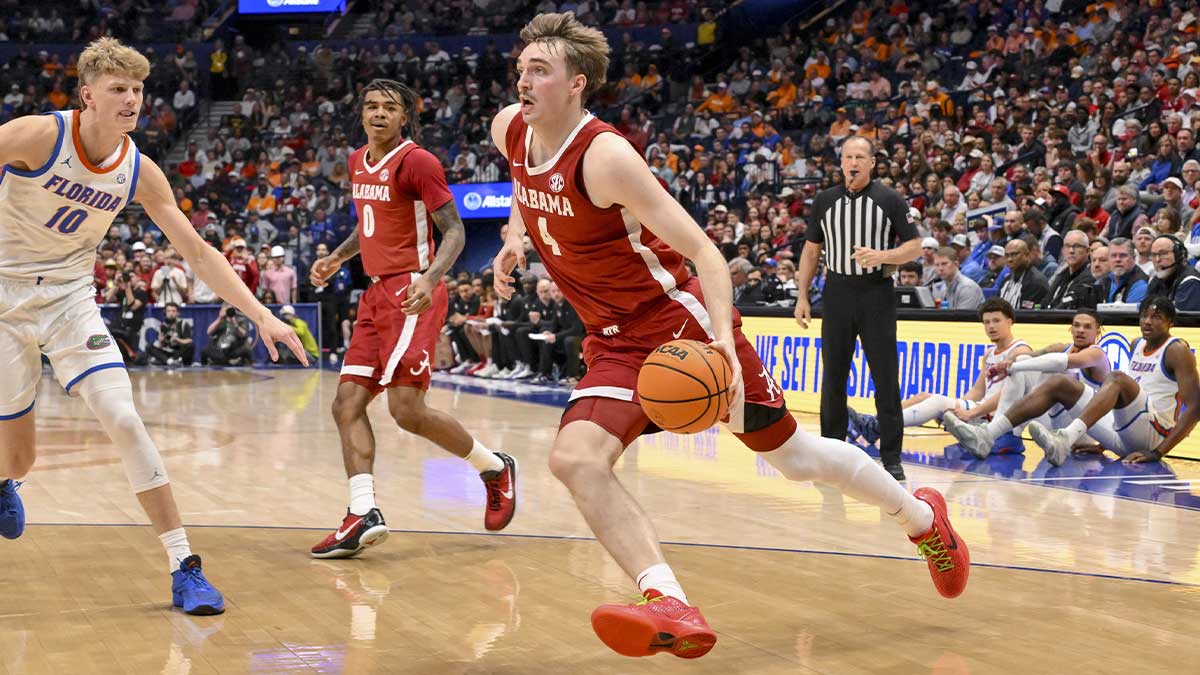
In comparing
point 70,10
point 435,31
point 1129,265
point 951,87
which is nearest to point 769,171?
point 951,87

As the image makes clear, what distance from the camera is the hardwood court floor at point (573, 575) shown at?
3887 millimetres

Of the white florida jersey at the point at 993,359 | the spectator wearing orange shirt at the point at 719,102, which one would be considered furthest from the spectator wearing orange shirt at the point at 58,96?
the white florida jersey at the point at 993,359

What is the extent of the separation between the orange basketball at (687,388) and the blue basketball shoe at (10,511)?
9.93 ft

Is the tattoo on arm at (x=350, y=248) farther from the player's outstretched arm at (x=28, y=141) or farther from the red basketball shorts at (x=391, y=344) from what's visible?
the player's outstretched arm at (x=28, y=141)

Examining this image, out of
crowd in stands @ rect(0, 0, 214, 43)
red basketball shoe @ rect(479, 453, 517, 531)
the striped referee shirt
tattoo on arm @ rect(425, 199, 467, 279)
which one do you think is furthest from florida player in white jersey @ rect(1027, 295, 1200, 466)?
crowd in stands @ rect(0, 0, 214, 43)

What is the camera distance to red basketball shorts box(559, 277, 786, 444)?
3.83m

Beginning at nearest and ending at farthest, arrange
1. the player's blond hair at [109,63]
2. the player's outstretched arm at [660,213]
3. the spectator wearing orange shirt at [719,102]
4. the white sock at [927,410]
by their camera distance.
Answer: the player's outstretched arm at [660,213], the player's blond hair at [109,63], the white sock at [927,410], the spectator wearing orange shirt at [719,102]

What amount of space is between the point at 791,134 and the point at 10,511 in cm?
1763

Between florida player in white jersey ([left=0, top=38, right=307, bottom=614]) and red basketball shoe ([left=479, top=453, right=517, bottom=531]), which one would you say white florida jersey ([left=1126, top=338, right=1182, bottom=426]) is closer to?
red basketball shoe ([left=479, top=453, right=517, bottom=531])

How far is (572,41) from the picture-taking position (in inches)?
151

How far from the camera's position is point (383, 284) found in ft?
19.8

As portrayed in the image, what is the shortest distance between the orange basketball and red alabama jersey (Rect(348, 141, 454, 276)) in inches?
105

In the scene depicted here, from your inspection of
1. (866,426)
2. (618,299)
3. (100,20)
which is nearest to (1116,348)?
(866,426)

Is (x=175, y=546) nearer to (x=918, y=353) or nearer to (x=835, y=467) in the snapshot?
(x=835, y=467)
